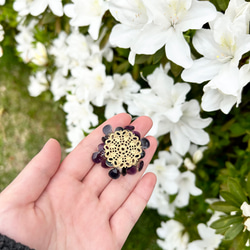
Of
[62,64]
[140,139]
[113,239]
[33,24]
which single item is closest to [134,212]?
[113,239]

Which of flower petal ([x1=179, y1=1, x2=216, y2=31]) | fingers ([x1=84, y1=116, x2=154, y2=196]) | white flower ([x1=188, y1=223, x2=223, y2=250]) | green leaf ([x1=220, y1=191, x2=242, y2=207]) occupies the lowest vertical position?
white flower ([x1=188, y1=223, x2=223, y2=250])

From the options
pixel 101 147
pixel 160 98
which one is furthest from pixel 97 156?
pixel 160 98

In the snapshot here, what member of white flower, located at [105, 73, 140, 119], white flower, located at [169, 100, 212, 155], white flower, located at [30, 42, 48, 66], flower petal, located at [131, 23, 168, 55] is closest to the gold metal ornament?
white flower, located at [169, 100, 212, 155]

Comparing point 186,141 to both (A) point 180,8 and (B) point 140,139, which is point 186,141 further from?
(A) point 180,8

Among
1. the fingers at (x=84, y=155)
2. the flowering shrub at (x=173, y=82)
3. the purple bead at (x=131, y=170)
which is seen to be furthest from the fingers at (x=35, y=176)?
the flowering shrub at (x=173, y=82)

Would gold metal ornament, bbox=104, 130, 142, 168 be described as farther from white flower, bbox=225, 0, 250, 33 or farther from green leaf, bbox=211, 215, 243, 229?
white flower, bbox=225, 0, 250, 33

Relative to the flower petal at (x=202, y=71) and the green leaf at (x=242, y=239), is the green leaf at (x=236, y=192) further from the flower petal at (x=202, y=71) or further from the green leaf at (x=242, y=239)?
the flower petal at (x=202, y=71)
